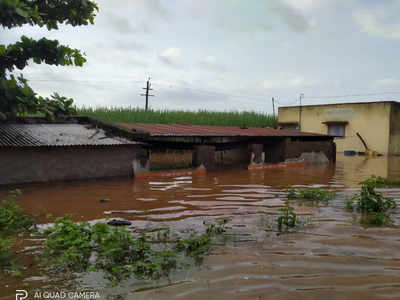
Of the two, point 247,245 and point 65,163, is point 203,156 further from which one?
point 247,245

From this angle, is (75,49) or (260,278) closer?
(260,278)

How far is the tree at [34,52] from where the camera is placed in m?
7.42

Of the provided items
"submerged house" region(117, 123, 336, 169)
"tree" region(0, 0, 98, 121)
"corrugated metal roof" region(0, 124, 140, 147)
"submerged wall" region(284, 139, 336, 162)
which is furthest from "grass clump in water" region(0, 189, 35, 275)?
"submerged wall" region(284, 139, 336, 162)

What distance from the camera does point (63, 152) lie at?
1072 centimetres

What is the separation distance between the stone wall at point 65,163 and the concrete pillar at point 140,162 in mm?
34

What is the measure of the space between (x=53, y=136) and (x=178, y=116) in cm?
1567

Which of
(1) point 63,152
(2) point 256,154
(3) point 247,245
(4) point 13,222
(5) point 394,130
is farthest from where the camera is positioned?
(5) point 394,130

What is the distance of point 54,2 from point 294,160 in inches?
490

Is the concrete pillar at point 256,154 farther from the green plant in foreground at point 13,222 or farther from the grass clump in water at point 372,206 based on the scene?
the green plant in foreground at point 13,222

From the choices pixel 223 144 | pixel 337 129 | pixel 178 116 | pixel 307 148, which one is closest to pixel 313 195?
pixel 223 144

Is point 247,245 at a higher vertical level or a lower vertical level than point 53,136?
lower

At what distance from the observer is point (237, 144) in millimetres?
16219

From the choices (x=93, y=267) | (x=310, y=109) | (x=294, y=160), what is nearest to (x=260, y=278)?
(x=93, y=267)

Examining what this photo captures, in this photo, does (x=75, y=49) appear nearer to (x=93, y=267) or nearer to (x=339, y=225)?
(x=93, y=267)
